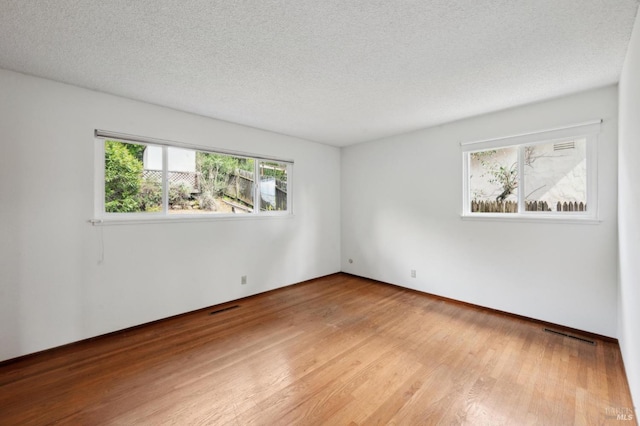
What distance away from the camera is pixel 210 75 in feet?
7.66

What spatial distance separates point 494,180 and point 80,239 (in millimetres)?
4765

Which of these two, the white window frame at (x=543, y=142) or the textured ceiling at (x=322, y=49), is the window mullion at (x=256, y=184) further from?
the white window frame at (x=543, y=142)

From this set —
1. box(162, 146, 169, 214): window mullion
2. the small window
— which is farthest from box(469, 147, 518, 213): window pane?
box(162, 146, 169, 214): window mullion

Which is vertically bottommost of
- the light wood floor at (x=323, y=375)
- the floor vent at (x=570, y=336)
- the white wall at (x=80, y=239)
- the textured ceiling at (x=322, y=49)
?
the light wood floor at (x=323, y=375)

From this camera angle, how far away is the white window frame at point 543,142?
263cm

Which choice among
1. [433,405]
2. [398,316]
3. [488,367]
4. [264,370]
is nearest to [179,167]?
→ [264,370]

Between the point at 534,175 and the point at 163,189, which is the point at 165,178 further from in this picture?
the point at 534,175

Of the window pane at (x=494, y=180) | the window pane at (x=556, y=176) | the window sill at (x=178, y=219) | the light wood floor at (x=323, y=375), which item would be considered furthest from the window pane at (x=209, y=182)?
the window pane at (x=556, y=176)

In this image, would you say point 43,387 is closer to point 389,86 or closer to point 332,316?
point 332,316

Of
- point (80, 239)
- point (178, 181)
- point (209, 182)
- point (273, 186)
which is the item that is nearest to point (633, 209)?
point (273, 186)

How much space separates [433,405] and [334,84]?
272 centimetres

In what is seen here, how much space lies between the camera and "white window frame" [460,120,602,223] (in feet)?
8.64

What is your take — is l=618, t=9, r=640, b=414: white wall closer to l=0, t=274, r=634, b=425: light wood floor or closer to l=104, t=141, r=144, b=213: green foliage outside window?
l=0, t=274, r=634, b=425: light wood floor

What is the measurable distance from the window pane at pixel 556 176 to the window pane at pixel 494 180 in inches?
5.5
